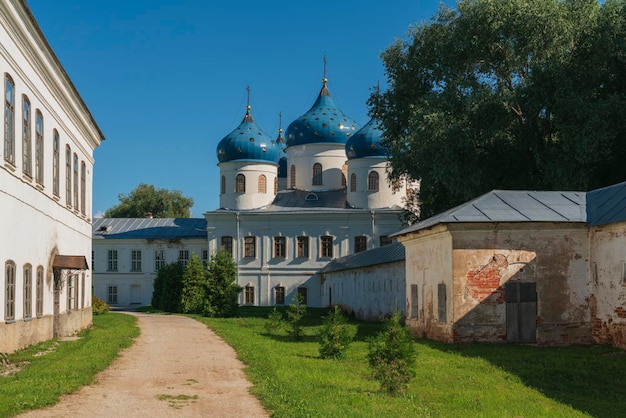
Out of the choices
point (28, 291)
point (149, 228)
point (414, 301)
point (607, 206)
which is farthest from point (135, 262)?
point (607, 206)

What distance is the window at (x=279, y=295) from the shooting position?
4897 cm

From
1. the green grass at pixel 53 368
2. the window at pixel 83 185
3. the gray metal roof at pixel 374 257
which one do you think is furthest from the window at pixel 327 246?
the green grass at pixel 53 368

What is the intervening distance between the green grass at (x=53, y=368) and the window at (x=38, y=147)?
3.76 meters

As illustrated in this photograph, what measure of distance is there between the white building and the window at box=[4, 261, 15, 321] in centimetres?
2

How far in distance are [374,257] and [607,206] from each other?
15467mm

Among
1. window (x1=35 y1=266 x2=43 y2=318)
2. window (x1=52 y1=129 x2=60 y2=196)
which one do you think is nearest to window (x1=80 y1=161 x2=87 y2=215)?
window (x1=52 y1=129 x2=60 y2=196)

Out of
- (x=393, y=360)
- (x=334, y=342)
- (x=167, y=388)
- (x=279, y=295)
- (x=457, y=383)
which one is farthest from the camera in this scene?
(x=279, y=295)

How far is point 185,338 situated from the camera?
20.5 meters

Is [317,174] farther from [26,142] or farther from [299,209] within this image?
[26,142]

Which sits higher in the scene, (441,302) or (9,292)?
(9,292)

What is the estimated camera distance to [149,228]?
177 feet

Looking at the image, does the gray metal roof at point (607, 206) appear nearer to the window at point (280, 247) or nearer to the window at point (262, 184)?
the window at point (280, 247)

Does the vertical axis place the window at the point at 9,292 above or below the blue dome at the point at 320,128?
below

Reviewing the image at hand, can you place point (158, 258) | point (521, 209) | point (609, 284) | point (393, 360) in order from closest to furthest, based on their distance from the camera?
point (393, 360) → point (609, 284) → point (521, 209) → point (158, 258)
